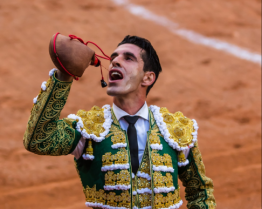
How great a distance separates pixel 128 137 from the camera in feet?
8.91

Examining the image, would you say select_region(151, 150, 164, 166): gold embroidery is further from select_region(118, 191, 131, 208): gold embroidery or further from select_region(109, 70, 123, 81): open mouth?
select_region(109, 70, 123, 81): open mouth

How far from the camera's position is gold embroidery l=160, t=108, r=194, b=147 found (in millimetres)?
2801

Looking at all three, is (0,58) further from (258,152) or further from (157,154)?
(157,154)

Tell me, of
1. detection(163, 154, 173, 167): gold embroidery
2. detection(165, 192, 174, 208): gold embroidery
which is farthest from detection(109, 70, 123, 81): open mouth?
detection(165, 192, 174, 208): gold embroidery

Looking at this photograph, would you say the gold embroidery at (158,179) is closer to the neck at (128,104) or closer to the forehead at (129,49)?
the neck at (128,104)

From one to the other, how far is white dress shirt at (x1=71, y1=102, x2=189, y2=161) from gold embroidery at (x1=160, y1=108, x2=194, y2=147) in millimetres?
131

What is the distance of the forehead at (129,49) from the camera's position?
287cm

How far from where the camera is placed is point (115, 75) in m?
2.77

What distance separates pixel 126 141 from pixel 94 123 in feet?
0.87

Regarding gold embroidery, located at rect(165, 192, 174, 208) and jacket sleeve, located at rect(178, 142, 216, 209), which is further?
jacket sleeve, located at rect(178, 142, 216, 209)

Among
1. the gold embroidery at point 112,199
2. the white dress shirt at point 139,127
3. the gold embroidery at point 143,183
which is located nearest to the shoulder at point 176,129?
the white dress shirt at point 139,127

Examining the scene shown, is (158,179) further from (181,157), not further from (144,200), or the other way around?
Answer: (181,157)

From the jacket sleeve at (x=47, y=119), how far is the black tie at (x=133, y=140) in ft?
1.66

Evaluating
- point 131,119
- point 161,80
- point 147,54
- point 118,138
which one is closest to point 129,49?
point 147,54
